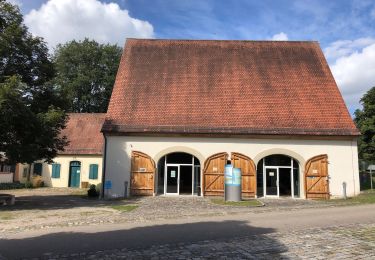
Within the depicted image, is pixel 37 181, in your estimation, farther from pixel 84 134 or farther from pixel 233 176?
pixel 233 176

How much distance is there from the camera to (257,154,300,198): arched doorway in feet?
72.4

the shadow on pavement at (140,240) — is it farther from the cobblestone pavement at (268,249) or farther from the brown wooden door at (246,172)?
the brown wooden door at (246,172)

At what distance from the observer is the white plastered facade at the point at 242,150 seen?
2156cm

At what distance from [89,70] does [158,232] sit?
42.6 m

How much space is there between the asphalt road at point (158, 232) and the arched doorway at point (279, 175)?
8533 millimetres

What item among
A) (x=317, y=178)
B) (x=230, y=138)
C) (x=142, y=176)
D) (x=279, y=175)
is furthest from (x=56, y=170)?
(x=317, y=178)

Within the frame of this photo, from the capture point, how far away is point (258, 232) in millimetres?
9781

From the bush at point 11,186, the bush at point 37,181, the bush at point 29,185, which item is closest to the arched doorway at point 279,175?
the bush at point 37,181

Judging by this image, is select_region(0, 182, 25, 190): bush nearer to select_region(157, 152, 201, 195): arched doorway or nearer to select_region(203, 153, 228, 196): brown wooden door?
select_region(157, 152, 201, 195): arched doorway

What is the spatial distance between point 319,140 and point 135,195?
11094mm

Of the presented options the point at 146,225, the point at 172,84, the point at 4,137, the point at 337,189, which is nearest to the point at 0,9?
the point at 4,137

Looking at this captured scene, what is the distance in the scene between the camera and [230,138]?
21.8 metres

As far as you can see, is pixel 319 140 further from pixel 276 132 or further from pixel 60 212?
pixel 60 212

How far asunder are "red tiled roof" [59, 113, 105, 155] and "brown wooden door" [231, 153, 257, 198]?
15708 millimetres
